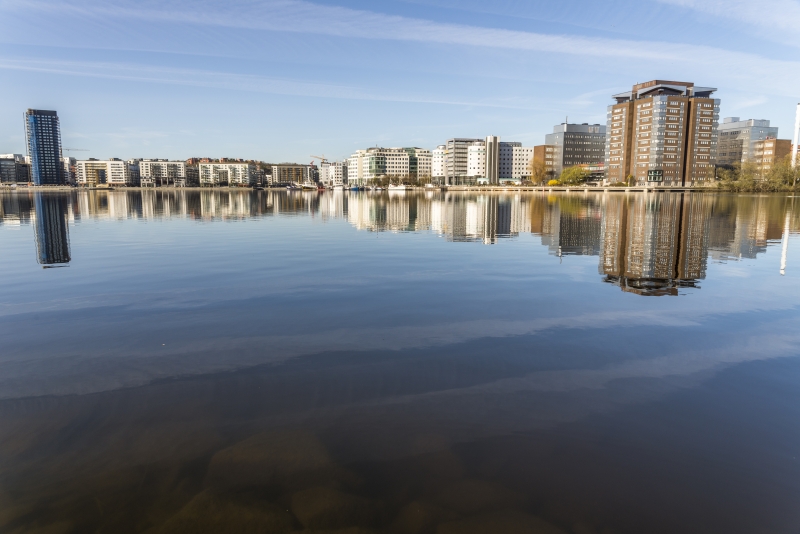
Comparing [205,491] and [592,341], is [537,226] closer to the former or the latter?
[592,341]

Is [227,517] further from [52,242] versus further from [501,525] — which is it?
[52,242]

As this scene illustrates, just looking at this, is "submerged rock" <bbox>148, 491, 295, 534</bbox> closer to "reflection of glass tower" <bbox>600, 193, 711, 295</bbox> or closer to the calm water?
the calm water

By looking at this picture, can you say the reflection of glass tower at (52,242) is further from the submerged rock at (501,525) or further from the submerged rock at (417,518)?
the submerged rock at (501,525)

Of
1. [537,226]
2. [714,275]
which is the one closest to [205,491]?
[714,275]

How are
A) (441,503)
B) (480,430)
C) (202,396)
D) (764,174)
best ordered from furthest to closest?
(764,174) < (202,396) < (480,430) < (441,503)

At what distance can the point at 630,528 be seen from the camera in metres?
4.21

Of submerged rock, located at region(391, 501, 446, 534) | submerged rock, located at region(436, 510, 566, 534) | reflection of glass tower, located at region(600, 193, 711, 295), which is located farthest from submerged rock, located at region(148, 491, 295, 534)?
reflection of glass tower, located at region(600, 193, 711, 295)

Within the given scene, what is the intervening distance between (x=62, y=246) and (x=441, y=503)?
78.2ft

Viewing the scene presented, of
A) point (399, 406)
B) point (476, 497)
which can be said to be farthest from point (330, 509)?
point (399, 406)

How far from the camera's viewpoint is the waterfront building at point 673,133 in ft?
525

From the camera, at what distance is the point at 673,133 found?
6348 inches

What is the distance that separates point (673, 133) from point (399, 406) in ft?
601

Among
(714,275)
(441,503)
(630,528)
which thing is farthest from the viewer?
(714,275)

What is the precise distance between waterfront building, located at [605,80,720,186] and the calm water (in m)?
167
